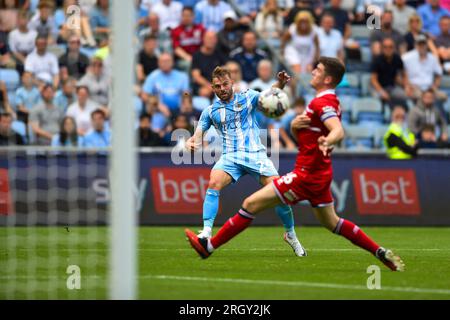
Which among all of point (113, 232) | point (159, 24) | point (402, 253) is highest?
point (159, 24)

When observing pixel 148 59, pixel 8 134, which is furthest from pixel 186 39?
pixel 8 134

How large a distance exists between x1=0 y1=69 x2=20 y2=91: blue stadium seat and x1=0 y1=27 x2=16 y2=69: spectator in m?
0.12

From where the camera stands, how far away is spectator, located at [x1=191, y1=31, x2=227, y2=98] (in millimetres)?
20141

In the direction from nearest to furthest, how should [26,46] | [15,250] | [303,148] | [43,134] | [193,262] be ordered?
[303,148]
[193,262]
[15,250]
[43,134]
[26,46]

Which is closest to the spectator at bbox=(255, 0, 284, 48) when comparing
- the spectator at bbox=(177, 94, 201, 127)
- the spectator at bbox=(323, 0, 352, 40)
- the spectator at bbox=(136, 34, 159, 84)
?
the spectator at bbox=(323, 0, 352, 40)

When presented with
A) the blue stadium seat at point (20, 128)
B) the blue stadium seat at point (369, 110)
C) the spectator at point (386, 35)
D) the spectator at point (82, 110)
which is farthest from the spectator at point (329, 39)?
the blue stadium seat at point (20, 128)

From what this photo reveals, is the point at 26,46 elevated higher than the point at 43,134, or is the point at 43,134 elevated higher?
the point at 26,46

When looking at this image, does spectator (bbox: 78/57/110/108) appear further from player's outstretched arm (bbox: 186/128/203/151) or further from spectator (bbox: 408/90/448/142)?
player's outstretched arm (bbox: 186/128/203/151)

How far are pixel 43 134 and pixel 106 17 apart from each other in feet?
10.7

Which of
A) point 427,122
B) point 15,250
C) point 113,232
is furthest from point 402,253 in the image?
point 427,122

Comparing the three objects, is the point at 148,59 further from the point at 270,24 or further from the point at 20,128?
the point at 20,128

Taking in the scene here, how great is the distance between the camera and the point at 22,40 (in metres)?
19.8

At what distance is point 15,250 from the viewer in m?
13.1

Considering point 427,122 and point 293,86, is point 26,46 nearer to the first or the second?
point 293,86
